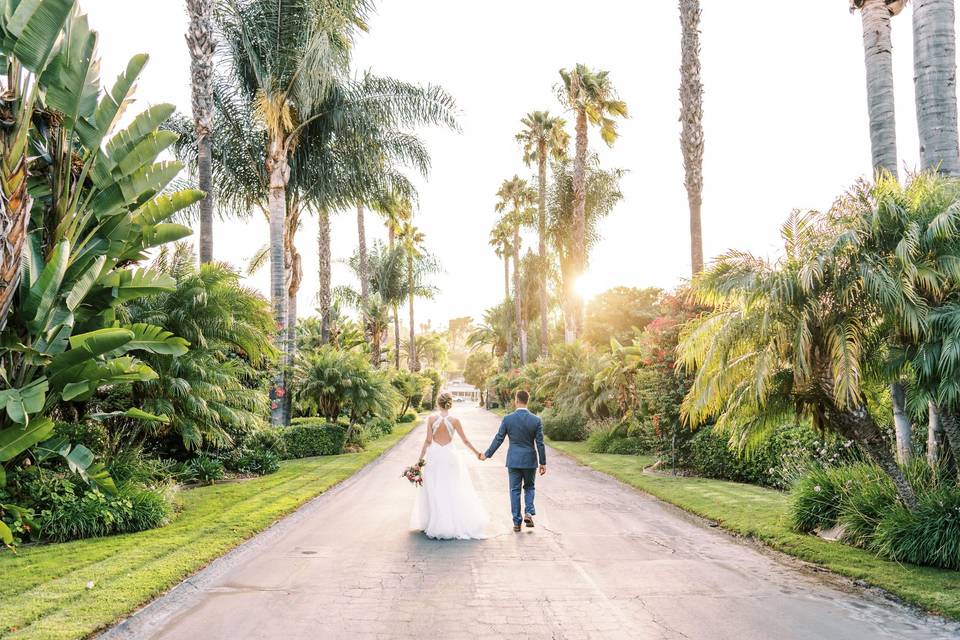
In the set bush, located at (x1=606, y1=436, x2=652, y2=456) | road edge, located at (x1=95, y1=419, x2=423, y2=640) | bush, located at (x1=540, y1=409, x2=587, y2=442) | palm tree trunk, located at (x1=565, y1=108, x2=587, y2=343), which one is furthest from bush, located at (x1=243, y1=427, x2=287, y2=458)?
palm tree trunk, located at (x1=565, y1=108, x2=587, y2=343)

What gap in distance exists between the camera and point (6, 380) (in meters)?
8.20

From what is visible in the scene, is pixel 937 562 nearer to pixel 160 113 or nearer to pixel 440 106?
pixel 160 113

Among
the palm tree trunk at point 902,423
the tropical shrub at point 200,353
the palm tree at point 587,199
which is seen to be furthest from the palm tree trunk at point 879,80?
the palm tree at point 587,199

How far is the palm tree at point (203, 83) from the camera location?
17156 mm

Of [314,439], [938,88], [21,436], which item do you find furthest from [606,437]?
[21,436]

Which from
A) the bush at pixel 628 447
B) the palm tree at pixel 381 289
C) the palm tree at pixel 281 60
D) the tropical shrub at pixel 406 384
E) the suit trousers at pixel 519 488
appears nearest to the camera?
the suit trousers at pixel 519 488

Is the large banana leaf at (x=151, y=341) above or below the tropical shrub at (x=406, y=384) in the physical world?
above

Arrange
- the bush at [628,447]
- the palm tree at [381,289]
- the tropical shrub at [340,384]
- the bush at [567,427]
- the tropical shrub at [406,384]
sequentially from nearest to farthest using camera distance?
the bush at [628,447]
the tropical shrub at [340,384]
the bush at [567,427]
the tropical shrub at [406,384]
the palm tree at [381,289]

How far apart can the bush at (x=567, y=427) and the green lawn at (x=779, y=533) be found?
1058 cm

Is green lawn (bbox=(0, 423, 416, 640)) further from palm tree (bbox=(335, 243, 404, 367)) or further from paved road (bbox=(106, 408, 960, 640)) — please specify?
palm tree (bbox=(335, 243, 404, 367))

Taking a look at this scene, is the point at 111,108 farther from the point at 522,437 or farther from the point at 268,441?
the point at 268,441

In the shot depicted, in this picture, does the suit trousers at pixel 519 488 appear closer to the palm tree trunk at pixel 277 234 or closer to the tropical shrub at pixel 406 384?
the palm tree trunk at pixel 277 234

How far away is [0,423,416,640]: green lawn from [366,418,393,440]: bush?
732 inches

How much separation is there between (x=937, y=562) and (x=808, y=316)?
10.0 feet
